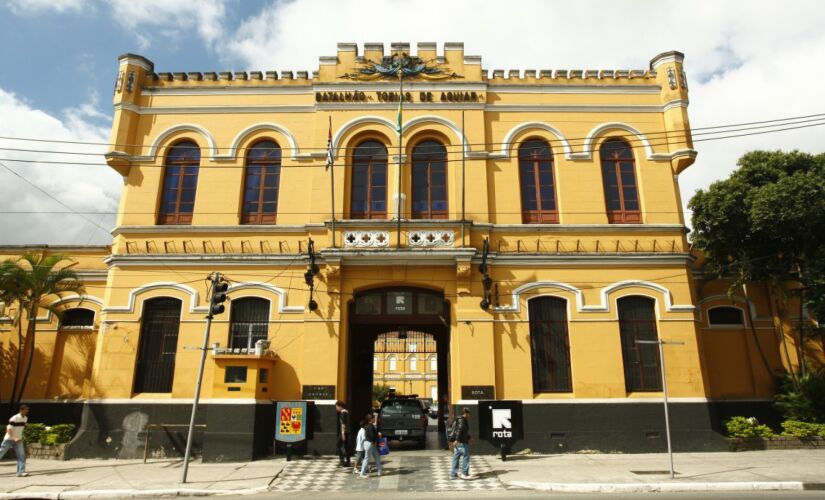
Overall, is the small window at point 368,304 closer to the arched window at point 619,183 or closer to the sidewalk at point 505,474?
the sidewalk at point 505,474

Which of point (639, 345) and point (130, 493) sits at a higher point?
point (639, 345)

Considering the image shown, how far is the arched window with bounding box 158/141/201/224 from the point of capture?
728 inches

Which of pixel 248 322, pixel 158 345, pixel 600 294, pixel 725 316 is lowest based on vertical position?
pixel 158 345

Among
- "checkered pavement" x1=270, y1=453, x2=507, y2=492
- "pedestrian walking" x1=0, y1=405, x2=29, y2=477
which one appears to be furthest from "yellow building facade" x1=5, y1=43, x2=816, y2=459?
"pedestrian walking" x1=0, y1=405, x2=29, y2=477

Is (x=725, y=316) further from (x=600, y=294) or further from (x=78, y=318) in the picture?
(x=78, y=318)

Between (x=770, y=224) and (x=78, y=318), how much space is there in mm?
22967

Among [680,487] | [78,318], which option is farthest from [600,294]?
[78,318]

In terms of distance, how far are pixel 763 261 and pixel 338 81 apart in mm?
15463

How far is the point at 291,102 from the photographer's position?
1941 centimetres

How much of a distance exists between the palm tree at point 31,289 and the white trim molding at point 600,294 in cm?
1467

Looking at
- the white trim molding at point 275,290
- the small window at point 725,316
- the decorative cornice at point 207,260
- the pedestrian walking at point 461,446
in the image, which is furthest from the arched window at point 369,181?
the small window at point 725,316

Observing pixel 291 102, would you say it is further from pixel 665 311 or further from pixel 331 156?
pixel 665 311

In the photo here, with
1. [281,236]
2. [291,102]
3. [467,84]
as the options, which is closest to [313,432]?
[281,236]

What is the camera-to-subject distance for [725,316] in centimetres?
1870
